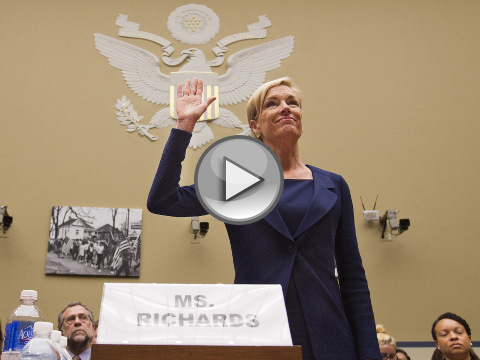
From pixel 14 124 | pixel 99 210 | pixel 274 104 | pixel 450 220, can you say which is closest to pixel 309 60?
pixel 450 220

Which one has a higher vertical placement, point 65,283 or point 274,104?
point 274,104

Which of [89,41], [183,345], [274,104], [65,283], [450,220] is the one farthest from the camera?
[89,41]

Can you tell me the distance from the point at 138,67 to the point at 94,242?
2.60m

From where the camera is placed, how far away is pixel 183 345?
98 cm

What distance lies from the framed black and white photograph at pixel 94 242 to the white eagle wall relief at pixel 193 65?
1261mm

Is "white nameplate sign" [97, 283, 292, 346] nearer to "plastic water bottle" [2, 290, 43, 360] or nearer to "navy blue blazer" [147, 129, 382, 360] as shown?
"navy blue blazer" [147, 129, 382, 360]

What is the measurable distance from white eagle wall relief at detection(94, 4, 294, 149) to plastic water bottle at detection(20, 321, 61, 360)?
21.3ft

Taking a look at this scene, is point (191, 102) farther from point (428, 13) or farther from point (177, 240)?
point (428, 13)

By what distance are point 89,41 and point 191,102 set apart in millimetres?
7340

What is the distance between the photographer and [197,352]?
973 millimetres

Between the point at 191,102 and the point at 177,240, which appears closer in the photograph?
the point at 191,102

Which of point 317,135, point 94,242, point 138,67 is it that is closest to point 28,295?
point 94,242

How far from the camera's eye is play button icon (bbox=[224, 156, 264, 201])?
1.16 meters
